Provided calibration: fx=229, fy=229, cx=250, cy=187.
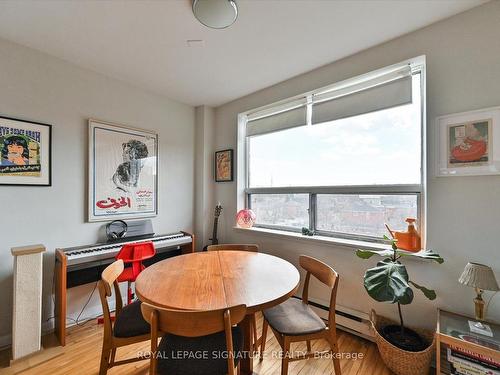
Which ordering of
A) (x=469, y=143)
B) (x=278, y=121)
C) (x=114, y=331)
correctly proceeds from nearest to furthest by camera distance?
(x=114, y=331) → (x=469, y=143) → (x=278, y=121)

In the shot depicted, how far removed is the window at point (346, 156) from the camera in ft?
6.34

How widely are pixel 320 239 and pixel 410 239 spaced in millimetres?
739

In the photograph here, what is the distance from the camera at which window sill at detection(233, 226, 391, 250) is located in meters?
1.98

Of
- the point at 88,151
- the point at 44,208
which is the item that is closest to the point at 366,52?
the point at 88,151

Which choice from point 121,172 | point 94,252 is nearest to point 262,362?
point 94,252

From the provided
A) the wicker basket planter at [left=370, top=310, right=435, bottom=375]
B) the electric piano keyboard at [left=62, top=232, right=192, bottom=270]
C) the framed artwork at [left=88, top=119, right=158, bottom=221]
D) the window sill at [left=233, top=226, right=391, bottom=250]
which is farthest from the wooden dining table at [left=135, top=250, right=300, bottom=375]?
the framed artwork at [left=88, top=119, right=158, bottom=221]

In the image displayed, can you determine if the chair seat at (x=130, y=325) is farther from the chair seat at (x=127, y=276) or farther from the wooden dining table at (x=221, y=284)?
the chair seat at (x=127, y=276)

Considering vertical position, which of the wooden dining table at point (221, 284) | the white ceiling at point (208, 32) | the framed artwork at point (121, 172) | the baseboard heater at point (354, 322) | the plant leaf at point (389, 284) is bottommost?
the baseboard heater at point (354, 322)

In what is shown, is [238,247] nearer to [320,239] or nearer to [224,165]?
[320,239]

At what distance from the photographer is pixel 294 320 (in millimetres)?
1481

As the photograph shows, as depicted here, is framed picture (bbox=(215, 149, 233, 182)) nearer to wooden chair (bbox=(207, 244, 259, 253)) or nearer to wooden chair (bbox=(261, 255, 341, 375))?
wooden chair (bbox=(207, 244, 259, 253))

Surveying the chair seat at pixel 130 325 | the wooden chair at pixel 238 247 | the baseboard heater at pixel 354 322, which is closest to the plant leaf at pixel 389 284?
the baseboard heater at pixel 354 322

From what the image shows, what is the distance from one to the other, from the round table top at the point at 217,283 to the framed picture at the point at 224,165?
4.88 feet

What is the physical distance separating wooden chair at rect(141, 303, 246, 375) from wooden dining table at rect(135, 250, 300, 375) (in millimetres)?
86
